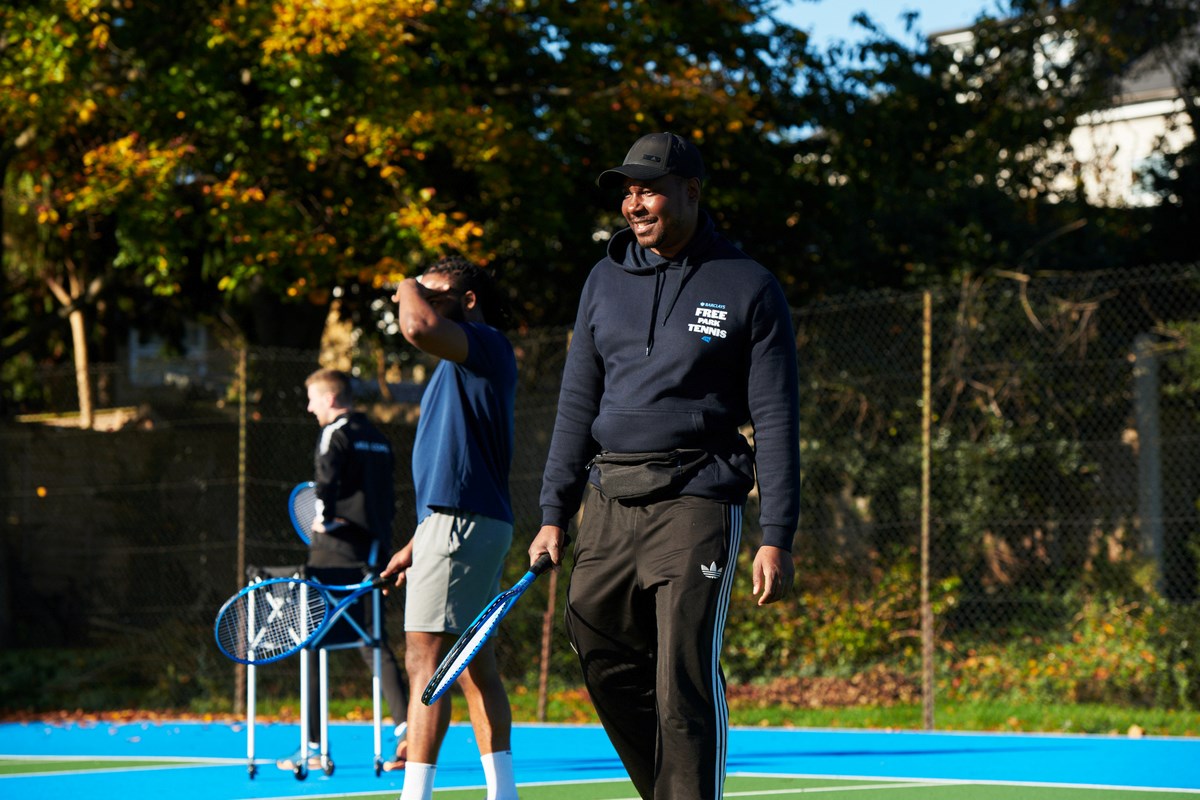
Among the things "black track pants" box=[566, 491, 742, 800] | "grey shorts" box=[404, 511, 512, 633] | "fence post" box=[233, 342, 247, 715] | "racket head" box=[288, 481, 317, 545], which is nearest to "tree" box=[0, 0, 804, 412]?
"fence post" box=[233, 342, 247, 715]

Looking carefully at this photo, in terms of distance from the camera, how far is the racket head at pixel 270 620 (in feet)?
22.6

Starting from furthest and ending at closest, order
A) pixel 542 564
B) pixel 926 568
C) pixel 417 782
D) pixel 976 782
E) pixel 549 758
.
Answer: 1. pixel 926 568
2. pixel 549 758
3. pixel 976 782
4. pixel 417 782
5. pixel 542 564

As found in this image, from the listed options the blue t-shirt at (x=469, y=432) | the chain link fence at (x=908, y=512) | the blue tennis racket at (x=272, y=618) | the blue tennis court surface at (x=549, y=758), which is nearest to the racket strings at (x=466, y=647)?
the blue t-shirt at (x=469, y=432)

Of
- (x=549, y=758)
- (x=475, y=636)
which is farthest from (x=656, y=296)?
(x=549, y=758)

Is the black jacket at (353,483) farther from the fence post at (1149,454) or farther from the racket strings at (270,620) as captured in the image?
the fence post at (1149,454)

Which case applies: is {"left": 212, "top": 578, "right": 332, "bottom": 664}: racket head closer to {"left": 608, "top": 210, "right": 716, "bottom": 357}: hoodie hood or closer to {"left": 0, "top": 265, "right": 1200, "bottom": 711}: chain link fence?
{"left": 608, "top": 210, "right": 716, "bottom": 357}: hoodie hood

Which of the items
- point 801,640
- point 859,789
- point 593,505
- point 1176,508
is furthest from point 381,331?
point 593,505

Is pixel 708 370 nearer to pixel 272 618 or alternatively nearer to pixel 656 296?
pixel 656 296

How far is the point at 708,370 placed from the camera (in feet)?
14.2

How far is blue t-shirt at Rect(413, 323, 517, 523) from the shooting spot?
5672mm

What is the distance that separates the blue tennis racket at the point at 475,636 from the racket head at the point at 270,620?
7.67ft

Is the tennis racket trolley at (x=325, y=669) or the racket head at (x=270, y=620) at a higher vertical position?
the racket head at (x=270, y=620)

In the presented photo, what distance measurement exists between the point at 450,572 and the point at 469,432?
1.73ft

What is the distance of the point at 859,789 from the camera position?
7.37 metres
